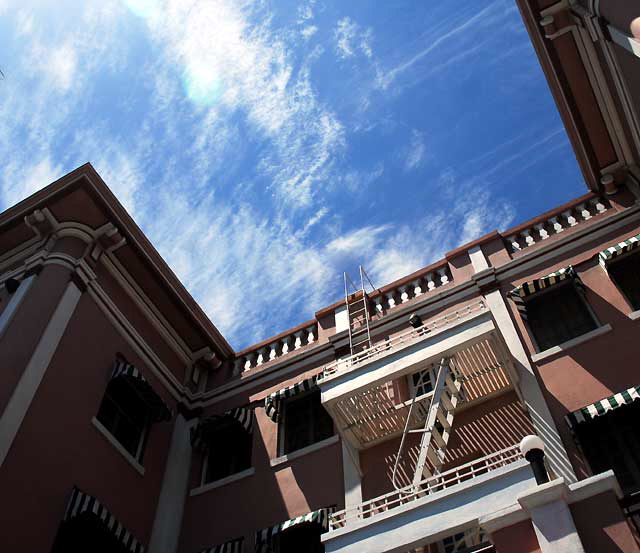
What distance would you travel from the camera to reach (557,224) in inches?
637

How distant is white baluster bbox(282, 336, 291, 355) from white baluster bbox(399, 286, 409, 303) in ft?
9.82

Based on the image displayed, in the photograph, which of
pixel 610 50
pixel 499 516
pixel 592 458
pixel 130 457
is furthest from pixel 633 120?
pixel 130 457

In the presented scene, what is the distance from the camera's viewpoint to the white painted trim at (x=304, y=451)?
14.6m

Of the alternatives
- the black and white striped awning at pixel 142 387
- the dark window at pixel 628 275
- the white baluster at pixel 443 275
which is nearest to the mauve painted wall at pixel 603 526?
the dark window at pixel 628 275

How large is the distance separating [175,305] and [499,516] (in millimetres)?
11135

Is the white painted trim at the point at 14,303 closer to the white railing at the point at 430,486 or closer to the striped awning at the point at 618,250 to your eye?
the white railing at the point at 430,486

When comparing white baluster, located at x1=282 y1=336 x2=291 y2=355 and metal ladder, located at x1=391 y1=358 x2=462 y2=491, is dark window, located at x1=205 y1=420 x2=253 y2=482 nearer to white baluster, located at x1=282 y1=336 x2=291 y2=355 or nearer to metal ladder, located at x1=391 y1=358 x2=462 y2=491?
white baluster, located at x1=282 y1=336 x2=291 y2=355

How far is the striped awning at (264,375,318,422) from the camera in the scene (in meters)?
15.7

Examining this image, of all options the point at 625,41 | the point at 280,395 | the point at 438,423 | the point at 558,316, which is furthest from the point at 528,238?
the point at 280,395

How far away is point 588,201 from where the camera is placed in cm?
1630

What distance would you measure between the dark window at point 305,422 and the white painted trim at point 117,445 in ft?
9.89

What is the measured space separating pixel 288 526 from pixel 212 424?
3.69 m

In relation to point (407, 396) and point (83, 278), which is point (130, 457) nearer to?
point (83, 278)

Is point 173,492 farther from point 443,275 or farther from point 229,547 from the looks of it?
point 443,275
